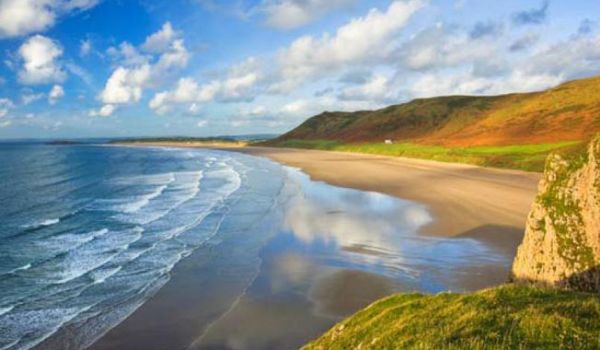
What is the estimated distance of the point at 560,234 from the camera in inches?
363

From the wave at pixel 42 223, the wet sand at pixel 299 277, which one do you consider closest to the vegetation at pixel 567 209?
the wet sand at pixel 299 277

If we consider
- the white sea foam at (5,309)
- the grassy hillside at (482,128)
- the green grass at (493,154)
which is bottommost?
the white sea foam at (5,309)

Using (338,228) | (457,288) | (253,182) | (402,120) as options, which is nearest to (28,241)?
(338,228)

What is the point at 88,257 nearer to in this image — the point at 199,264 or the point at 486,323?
the point at 199,264

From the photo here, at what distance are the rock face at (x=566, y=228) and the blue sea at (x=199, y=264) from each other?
596 cm

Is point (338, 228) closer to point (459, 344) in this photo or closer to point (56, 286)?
point (56, 286)

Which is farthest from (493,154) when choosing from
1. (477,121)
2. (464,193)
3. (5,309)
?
(5,309)

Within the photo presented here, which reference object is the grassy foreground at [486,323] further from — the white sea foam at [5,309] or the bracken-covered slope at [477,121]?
the bracken-covered slope at [477,121]

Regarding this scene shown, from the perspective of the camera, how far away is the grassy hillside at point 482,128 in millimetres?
65812

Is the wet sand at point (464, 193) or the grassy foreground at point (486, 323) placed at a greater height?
the grassy foreground at point (486, 323)

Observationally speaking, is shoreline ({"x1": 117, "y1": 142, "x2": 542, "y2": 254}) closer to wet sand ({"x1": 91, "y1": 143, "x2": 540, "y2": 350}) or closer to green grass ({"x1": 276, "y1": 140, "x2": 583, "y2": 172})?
wet sand ({"x1": 91, "y1": 143, "x2": 540, "y2": 350})

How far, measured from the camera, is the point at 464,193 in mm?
38219

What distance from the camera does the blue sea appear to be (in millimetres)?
13852

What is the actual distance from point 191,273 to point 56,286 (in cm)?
477
